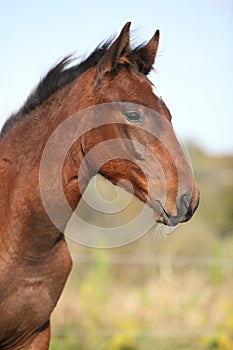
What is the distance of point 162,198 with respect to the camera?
10.8 ft

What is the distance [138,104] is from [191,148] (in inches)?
859

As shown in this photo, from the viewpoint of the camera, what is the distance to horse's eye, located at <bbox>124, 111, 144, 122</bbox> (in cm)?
334

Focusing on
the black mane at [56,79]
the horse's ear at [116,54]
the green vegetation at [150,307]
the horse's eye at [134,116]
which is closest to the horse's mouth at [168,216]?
the horse's eye at [134,116]

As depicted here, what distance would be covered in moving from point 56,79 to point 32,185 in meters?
0.67

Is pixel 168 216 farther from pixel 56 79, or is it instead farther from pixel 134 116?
pixel 56 79

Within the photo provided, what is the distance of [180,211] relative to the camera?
3.24m

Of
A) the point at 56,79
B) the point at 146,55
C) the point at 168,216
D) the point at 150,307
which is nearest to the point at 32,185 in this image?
the point at 56,79

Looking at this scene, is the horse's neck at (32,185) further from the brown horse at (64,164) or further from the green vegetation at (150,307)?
the green vegetation at (150,307)

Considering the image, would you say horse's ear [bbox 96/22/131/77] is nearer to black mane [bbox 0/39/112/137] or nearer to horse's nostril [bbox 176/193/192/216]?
black mane [bbox 0/39/112/137]

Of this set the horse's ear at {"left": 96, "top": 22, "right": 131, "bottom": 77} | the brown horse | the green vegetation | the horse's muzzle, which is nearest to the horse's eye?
the brown horse

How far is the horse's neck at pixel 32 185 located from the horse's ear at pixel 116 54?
0.92 feet

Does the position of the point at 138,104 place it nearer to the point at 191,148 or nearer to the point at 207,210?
the point at 207,210

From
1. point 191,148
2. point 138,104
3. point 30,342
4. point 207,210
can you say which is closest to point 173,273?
point 30,342

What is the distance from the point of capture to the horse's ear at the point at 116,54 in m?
3.41
